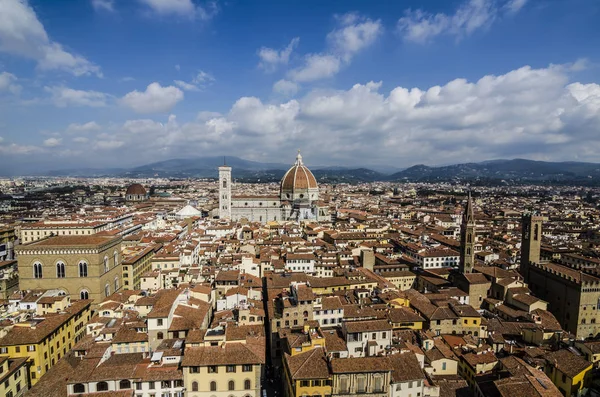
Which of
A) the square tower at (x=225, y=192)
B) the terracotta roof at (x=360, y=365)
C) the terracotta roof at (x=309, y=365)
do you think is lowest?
the terracotta roof at (x=309, y=365)

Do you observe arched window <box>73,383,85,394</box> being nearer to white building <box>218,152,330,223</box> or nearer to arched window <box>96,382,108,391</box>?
arched window <box>96,382,108,391</box>

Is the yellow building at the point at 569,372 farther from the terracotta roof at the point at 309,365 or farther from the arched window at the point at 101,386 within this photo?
the arched window at the point at 101,386

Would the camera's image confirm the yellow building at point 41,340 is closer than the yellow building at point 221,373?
No

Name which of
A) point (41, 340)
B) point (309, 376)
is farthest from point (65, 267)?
point (309, 376)

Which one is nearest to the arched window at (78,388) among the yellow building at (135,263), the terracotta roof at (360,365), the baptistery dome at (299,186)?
the terracotta roof at (360,365)

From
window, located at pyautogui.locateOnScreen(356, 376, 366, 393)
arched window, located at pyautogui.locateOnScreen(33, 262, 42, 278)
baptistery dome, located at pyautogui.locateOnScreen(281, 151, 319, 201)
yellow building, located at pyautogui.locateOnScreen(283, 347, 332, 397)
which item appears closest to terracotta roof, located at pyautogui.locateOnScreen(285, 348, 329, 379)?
yellow building, located at pyautogui.locateOnScreen(283, 347, 332, 397)

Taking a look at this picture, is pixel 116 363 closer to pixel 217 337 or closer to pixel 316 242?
pixel 217 337
